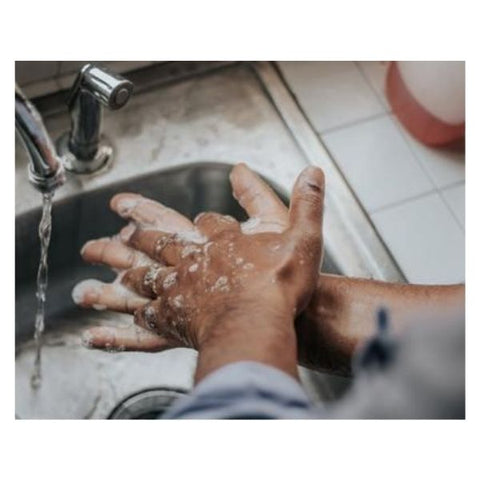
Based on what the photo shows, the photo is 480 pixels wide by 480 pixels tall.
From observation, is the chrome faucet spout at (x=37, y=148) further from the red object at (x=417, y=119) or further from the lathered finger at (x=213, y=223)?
the red object at (x=417, y=119)

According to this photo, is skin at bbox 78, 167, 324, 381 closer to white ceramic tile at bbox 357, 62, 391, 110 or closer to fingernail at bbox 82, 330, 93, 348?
fingernail at bbox 82, 330, 93, 348

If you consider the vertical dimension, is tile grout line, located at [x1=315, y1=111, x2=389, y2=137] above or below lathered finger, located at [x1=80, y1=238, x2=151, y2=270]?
above

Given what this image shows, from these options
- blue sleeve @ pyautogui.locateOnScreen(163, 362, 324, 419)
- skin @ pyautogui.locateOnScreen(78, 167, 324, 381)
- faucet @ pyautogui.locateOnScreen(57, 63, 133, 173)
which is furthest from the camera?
faucet @ pyautogui.locateOnScreen(57, 63, 133, 173)

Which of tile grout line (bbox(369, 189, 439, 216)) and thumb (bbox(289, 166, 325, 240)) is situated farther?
tile grout line (bbox(369, 189, 439, 216))

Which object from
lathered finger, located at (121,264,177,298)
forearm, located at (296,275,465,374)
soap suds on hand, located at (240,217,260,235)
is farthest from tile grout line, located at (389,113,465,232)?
lathered finger, located at (121,264,177,298)

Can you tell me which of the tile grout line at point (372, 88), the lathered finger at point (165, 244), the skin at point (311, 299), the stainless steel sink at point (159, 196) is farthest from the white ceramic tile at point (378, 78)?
the lathered finger at point (165, 244)

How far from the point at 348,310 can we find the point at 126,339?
267 mm

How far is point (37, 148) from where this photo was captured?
39.2 inches

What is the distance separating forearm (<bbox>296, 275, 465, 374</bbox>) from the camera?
1044 millimetres

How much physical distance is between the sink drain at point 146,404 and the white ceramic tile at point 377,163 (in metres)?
0.34
